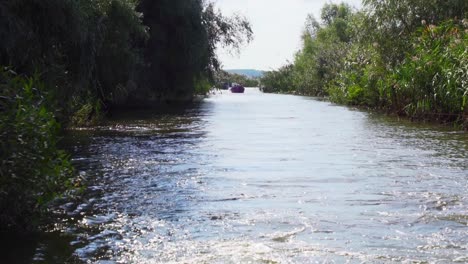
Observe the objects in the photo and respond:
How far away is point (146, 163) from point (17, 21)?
313cm

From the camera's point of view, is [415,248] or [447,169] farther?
[447,169]

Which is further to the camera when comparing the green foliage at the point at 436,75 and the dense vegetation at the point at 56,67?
the green foliage at the point at 436,75

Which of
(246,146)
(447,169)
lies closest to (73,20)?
(246,146)

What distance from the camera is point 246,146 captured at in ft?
44.9

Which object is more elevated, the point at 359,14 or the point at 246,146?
the point at 359,14

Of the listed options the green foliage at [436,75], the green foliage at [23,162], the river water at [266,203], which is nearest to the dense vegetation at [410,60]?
the green foliage at [436,75]

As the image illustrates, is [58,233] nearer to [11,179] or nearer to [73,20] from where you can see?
[11,179]

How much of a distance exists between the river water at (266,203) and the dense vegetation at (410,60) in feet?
11.7

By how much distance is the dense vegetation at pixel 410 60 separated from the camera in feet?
57.8

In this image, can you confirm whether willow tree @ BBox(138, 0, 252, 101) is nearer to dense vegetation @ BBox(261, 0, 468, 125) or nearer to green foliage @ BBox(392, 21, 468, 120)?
dense vegetation @ BBox(261, 0, 468, 125)

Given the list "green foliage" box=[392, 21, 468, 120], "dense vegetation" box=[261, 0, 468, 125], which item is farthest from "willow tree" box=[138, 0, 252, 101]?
"green foliage" box=[392, 21, 468, 120]

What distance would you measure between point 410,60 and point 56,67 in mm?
13139

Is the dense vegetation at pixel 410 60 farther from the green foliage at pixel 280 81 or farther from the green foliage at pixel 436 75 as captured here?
the green foliage at pixel 280 81

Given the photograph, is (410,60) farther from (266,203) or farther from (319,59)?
(319,59)
